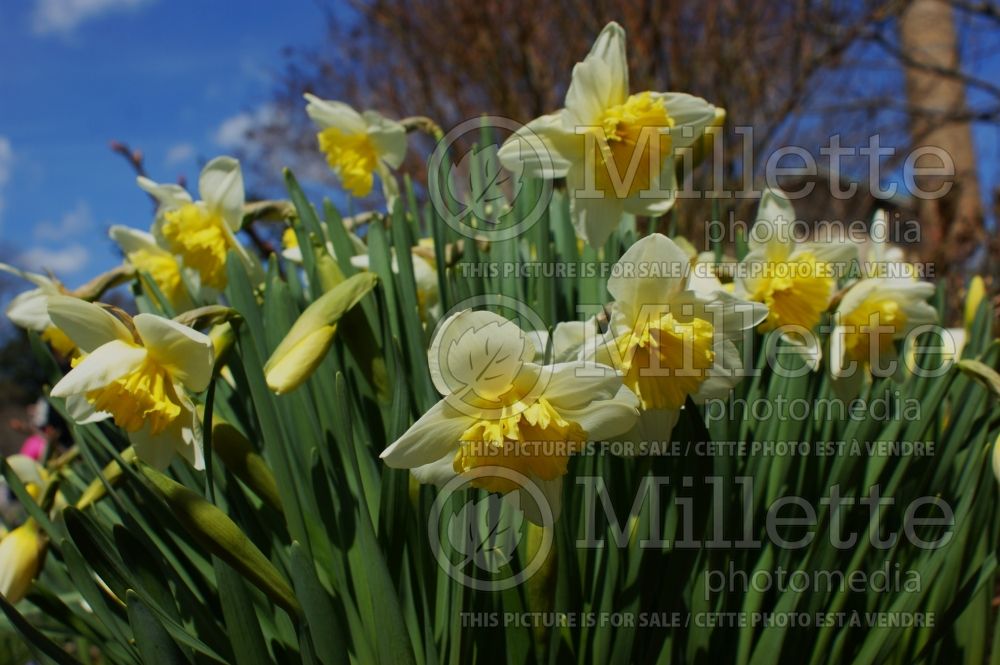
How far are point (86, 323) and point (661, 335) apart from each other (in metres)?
→ 0.59

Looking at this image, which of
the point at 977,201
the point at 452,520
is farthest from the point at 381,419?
the point at 977,201

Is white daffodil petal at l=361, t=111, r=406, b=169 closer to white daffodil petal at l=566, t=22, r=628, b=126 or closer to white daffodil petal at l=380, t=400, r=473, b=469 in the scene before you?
white daffodil petal at l=566, t=22, r=628, b=126

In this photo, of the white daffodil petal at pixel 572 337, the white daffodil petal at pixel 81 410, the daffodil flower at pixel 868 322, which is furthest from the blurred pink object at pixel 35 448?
the daffodil flower at pixel 868 322

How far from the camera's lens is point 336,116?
4.28ft

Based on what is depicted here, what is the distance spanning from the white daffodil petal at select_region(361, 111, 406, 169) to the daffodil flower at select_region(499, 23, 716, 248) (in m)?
0.40

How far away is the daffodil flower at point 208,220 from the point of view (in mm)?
1172

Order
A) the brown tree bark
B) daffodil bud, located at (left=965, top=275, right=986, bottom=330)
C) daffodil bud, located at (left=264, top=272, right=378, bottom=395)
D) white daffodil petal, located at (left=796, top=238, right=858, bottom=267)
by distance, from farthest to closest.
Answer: the brown tree bark → daffodil bud, located at (left=965, top=275, right=986, bottom=330) → white daffodil petal, located at (left=796, top=238, right=858, bottom=267) → daffodil bud, located at (left=264, top=272, right=378, bottom=395)

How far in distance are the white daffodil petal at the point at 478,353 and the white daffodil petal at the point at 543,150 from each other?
0.30m

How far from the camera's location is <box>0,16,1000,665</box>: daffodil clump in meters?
0.77

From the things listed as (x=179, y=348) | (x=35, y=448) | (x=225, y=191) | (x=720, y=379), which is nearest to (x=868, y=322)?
(x=720, y=379)

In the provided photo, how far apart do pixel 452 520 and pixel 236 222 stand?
2.01 ft

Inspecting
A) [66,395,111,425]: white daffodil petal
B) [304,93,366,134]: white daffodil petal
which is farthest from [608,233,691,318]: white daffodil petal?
[304,93,366,134]: white daffodil petal

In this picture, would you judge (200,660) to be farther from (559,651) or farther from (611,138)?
(611,138)

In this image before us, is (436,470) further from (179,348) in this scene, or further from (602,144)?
(602,144)
